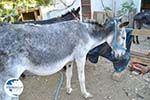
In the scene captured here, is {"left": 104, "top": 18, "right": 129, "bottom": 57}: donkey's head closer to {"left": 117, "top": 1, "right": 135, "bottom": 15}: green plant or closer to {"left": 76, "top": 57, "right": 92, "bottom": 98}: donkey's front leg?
{"left": 76, "top": 57, "right": 92, "bottom": 98}: donkey's front leg

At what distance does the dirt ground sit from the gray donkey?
0.94 feet

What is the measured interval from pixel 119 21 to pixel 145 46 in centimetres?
278

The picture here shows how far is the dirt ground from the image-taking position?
3945 millimetres

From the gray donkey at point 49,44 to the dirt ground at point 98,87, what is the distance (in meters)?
0.29

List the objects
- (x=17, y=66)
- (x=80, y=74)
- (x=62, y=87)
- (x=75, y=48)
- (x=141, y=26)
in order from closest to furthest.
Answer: (x=17, y=66) < (x=75, y=48) < (x=80, y=74) < (x=62, y=87) < (x=141, y=26)

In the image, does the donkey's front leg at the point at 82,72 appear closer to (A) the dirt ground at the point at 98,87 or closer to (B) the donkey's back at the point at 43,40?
(A) the dirt ground at the point at 98,87

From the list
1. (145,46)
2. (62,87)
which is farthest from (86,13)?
(62,87)

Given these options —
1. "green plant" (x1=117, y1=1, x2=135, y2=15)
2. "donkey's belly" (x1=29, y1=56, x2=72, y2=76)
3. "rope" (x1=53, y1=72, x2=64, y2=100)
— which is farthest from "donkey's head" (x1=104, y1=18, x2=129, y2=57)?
"green plant" (x1=117, y1=1, x2=135, y2=15)

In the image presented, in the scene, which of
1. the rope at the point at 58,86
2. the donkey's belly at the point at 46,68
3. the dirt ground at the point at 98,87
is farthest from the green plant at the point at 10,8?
the donkey's belly at the point at 46,68

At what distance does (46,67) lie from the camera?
3.29 metres

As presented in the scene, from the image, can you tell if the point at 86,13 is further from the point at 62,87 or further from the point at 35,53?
the point at 35,53

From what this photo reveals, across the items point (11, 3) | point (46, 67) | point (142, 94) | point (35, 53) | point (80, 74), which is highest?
point (11, 3)

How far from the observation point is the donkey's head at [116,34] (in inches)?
148

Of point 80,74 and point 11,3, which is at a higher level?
point 11,3
